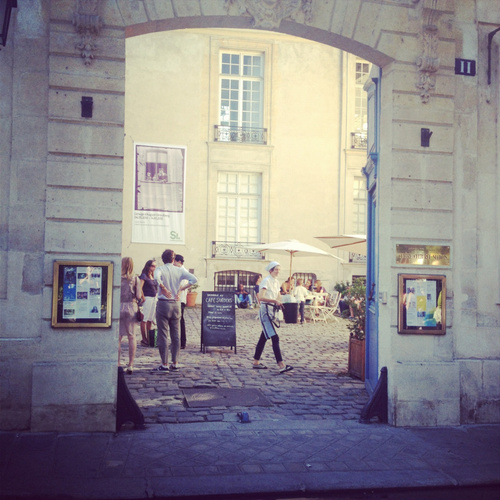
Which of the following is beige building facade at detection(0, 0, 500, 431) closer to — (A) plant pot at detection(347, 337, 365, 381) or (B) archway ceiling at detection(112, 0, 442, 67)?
(B) archway ceiling at detection(112, 0, 442, 67)

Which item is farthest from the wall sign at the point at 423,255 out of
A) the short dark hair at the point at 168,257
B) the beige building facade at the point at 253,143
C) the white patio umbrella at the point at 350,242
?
the beige building facade at the point at 253,143

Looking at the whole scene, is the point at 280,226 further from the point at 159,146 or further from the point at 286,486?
the point at 286,486

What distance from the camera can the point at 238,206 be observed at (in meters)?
24.0

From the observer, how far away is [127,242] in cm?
2256

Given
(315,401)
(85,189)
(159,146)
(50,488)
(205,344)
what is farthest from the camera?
(159,146)

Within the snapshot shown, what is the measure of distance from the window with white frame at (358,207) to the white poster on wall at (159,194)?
7843mm

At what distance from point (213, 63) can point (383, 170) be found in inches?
703

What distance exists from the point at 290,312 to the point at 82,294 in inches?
418

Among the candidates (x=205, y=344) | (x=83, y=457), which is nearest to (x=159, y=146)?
(x=205, y=344)

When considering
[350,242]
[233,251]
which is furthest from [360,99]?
[350,242]

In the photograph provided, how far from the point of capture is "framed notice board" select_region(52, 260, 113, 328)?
6179 mm

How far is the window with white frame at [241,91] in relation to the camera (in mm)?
24062

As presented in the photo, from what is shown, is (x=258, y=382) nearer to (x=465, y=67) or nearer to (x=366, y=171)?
(x=366, y=171)

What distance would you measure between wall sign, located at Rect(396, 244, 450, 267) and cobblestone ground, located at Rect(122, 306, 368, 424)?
6.10 ft
